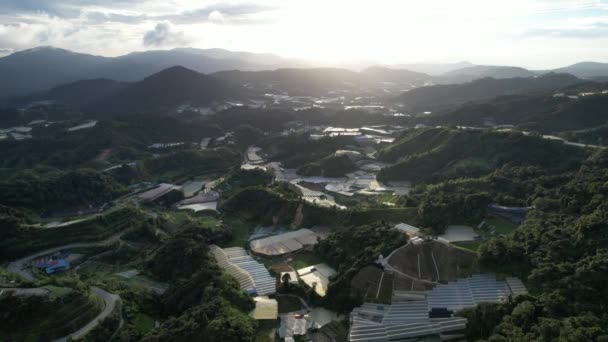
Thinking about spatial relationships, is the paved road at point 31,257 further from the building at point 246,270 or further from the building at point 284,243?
the building at point 284,243

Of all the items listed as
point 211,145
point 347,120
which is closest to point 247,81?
point 347,120

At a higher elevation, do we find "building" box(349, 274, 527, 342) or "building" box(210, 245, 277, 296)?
"building" box(349, 274, 527, 342)

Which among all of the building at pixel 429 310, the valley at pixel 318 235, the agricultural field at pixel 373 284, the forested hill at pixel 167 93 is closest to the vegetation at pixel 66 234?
the valley at pixel 318 235

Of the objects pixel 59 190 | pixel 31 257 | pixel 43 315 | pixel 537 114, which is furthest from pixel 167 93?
pixel 43 315

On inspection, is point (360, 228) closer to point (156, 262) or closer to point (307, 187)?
point (156, 262)

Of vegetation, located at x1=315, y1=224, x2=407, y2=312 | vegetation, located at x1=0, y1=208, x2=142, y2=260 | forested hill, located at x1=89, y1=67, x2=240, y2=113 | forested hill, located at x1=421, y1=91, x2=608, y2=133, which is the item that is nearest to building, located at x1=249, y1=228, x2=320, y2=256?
vegetation, located at x1=315, y1=224, x2=407, y2=312

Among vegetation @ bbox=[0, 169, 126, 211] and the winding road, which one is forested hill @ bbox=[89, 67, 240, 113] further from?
the winding road
